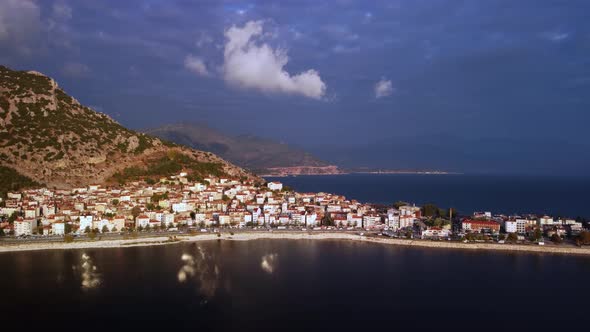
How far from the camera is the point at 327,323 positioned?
38.0ft

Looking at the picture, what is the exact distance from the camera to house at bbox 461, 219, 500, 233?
24.0 m

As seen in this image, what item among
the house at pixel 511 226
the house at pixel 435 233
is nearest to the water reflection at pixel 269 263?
the house at pixel 435 233

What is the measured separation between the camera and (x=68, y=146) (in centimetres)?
3219

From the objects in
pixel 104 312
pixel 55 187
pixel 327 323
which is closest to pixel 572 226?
pixel 327 323

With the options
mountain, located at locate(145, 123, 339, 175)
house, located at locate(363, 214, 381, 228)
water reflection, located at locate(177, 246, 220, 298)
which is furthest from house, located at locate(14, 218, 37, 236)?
mountain, located at locate(145, 123, 339, 175)

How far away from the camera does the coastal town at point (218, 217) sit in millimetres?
22516

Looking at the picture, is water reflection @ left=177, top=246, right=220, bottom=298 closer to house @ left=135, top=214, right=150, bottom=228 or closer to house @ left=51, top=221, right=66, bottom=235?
house @ left=135, top=214, right=150, bottom=228

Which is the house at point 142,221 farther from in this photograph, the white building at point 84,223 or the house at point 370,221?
the house at point 370,221

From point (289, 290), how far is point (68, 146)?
24698 millimetres

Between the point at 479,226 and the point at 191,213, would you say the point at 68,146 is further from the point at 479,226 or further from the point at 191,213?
the point at 479,226

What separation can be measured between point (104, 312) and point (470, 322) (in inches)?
383

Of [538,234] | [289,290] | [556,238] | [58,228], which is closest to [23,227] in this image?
[58,228]

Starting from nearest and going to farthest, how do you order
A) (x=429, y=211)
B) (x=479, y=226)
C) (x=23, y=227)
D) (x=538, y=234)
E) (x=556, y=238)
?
(x=23, y=227) → (x=556, y=238) → (x=538, y=234) → (x=479, y=226) → (x=429, y=211)

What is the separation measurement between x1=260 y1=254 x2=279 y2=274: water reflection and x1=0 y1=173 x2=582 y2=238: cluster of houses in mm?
7726
